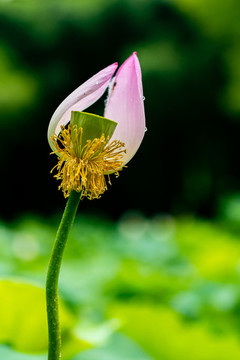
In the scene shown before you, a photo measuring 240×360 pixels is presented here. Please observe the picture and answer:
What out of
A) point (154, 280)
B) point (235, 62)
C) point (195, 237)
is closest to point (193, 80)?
point (235, 62)

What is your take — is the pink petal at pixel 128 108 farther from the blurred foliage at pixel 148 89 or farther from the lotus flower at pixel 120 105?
the blurred foliage at pixel 148 89

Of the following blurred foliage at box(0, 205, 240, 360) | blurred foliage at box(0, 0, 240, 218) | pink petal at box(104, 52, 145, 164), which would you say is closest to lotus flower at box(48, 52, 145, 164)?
pink petal at box(104, 52, 145, 164)

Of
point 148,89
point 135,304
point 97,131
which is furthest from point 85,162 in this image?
point 148,89

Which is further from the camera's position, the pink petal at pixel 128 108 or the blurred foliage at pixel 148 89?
the blurred foliage at pixel 148 89

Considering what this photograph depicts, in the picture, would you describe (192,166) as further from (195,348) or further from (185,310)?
(195,348)

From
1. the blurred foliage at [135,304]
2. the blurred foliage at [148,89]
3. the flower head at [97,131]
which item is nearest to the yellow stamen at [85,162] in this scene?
the flower head at [97,131]
